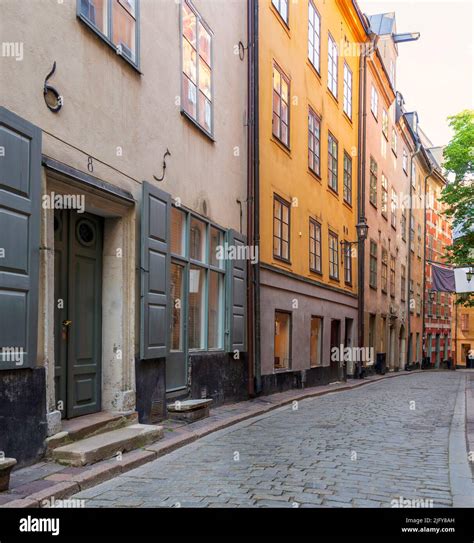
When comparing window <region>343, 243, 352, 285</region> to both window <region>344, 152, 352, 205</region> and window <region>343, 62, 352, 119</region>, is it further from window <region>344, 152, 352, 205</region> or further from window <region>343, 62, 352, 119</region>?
window <region>343, 62, 352, 119</region>

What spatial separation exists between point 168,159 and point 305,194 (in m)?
7.91

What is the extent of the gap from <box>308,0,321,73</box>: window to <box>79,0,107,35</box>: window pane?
10397 millimetres

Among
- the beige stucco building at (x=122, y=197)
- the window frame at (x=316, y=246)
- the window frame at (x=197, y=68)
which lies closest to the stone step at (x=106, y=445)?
the beige stucco building at (x=122, y=197)

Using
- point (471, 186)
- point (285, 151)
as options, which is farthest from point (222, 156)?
point (471, 186)

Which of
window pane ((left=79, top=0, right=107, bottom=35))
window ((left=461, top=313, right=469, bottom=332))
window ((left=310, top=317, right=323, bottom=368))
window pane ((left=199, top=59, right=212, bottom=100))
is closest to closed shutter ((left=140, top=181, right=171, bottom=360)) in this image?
window pane ((left=79, top=0, right=107, bottom=35))

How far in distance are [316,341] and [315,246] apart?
2.65m

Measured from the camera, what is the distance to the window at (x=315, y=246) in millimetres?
17083

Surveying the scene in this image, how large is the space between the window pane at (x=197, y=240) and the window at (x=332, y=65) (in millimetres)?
10394

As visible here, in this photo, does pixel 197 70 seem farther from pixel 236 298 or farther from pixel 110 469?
pixel 110 469

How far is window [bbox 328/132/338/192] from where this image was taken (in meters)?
19.2

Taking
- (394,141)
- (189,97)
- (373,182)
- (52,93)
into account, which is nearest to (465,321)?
(394,141)

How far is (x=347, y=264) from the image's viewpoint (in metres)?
21.3

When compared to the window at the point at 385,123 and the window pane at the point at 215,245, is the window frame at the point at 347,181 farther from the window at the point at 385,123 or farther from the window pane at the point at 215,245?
the window pane at the point at 215,245
